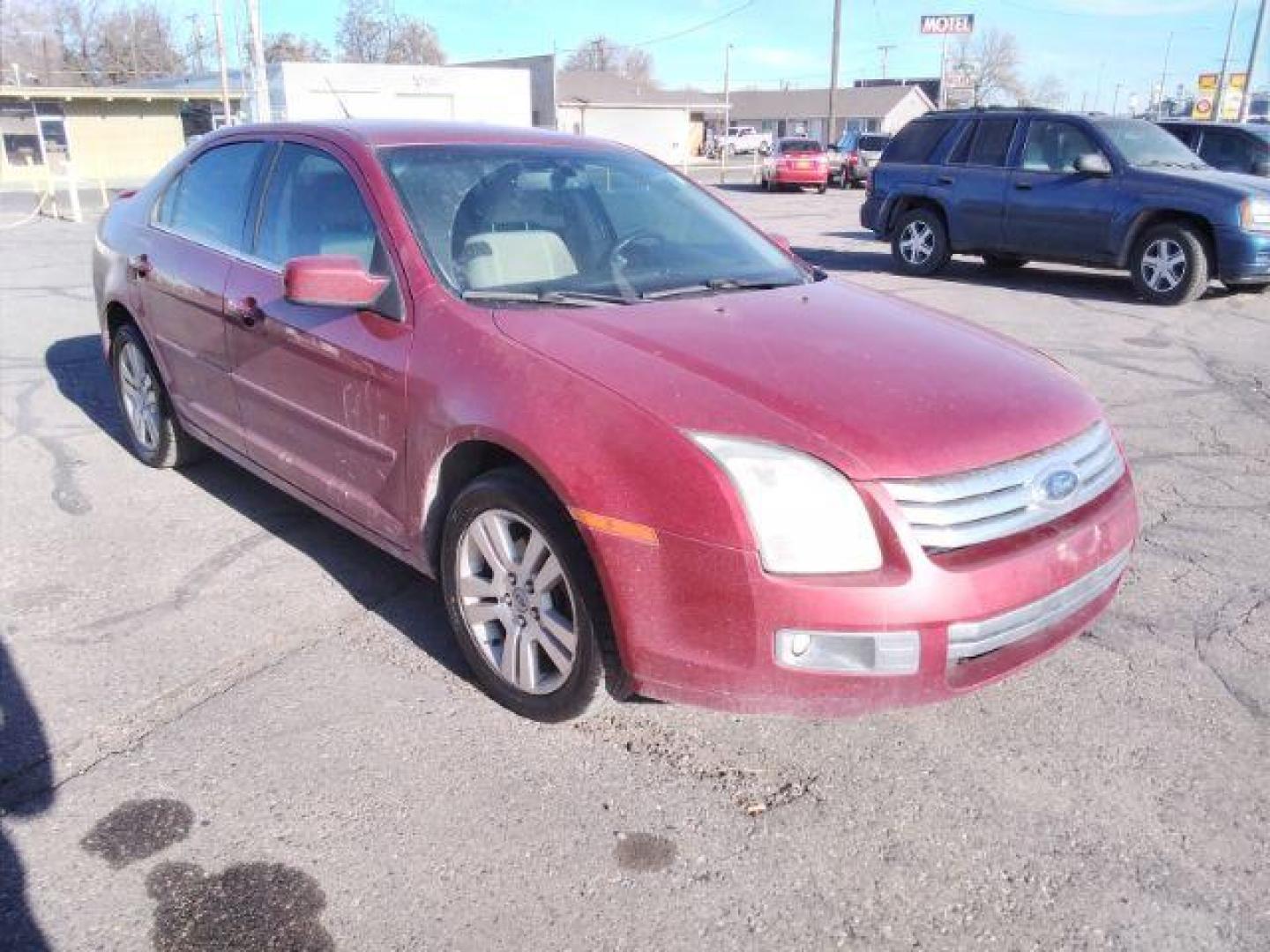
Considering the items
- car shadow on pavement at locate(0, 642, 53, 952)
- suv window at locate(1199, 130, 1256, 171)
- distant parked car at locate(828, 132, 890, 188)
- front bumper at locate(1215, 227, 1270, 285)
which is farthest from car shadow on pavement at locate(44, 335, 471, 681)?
distant parked car at locate(828, 132, 890, 188)

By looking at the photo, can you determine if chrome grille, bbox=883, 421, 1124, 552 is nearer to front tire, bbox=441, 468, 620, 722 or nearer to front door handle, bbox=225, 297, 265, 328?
front tire, bbox=441, 468, 620, 722

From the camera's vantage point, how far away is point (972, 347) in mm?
3146

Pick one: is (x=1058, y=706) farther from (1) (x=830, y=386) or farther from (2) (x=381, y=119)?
(2) (x=381, y=119)

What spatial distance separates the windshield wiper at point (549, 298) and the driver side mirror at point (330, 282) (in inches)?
12.7

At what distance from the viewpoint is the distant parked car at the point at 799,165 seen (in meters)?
28.2

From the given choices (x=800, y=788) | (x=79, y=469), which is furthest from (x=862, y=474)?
(x=79, y=469)

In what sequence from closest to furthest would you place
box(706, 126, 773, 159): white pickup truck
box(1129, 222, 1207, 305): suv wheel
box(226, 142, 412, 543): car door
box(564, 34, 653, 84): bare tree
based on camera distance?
1. box(226, 142, 412, 543): car door
2. box(1129, 222, 1207, 305): suv wheel
3. box(706, 126, 773, 159): white pickup truck
4. box(564, 34, 653, 84): bare tree

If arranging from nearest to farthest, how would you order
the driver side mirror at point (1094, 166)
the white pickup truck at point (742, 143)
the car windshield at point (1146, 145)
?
1. the driver side mirror at point (1094, 166)
2. the car windshield at point (1146, 145)
3. the white pickup truck at point (742, 143)

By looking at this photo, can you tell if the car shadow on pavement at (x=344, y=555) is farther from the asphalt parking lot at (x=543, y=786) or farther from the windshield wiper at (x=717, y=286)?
the windshield wiper at (x=717, y=286)

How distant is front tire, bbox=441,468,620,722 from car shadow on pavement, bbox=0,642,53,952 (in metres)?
1.19

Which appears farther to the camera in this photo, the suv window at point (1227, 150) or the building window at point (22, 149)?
the building window at point (22, 149)

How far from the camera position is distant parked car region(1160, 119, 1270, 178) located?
44.0 feet

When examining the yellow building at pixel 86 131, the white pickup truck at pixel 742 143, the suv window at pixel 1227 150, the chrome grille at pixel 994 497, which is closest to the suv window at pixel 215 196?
the chrome grille at pixel 994 497

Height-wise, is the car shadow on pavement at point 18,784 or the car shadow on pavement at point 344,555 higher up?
the car shadow on pavement at point 18,784
